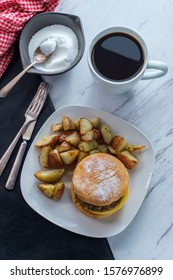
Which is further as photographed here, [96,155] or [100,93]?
[100,93]

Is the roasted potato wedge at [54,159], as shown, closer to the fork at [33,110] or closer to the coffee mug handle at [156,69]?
the fork at [33,110]

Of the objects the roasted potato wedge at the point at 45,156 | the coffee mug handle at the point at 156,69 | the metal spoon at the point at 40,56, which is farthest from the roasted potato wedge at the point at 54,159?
the coffee mug handle at the point at 156,69

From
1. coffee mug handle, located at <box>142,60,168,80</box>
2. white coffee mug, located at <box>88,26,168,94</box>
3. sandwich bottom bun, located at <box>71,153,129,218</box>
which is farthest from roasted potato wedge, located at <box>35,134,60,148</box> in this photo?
coffee mug handle, located at <box>142,60,168,80</box>

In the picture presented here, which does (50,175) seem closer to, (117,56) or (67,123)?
(67,123)

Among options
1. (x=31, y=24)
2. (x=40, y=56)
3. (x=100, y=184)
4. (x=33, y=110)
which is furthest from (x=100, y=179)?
(x=31, y=24)

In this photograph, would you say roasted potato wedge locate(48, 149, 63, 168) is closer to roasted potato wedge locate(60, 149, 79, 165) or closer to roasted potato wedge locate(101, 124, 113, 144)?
roasted potato wedge locate(60, 149, 79, 165)

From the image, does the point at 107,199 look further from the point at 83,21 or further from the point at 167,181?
the point at 83,21
